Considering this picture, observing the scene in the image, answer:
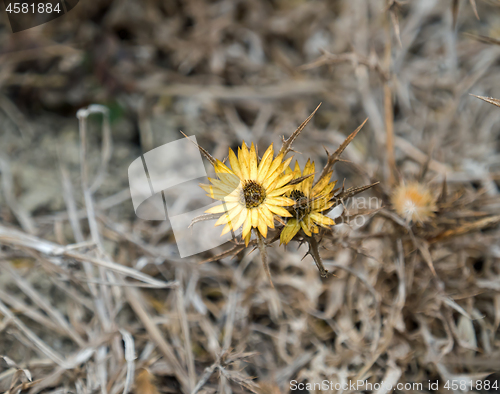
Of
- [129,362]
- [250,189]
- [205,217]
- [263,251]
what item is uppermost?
[250,189]

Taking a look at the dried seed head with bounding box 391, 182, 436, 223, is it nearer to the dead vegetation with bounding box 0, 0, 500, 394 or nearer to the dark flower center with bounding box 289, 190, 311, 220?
the dead vegetation with bounding box 0, 0, 500, 394

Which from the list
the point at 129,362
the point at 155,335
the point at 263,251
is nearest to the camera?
the point at 263,251

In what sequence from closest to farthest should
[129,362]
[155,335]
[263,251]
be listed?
1. [263,251]
2. [129,362]
3. [155,335]

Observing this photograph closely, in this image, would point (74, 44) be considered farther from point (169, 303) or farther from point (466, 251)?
point (466, 251)

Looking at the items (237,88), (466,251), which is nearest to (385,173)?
(466,251)

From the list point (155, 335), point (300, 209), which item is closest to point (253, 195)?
point (300, 209)

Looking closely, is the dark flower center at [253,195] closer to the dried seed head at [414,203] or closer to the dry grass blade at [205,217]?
the dry grass blade at [205,217]

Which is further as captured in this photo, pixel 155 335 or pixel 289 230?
pixel 155 335

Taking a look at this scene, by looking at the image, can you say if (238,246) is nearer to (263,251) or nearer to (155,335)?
(263,251)
